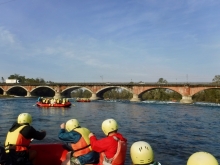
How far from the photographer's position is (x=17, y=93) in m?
111

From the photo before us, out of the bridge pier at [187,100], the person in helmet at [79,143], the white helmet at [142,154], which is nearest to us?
the white helmet at [142,154]

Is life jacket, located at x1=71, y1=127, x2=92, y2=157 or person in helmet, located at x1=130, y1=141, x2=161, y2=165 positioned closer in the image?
person in helmet, located at x1=130, y1=141, x2=161, y2=165

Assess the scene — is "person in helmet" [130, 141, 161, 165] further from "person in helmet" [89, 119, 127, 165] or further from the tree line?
the tree line

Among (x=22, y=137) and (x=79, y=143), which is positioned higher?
(x=22, y=137)

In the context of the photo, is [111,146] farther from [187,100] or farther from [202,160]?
[187,100]

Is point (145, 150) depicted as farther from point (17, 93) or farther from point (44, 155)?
point (17, 93)

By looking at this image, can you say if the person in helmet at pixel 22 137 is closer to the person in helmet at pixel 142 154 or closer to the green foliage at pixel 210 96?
the person in helmet at pixel 142 154

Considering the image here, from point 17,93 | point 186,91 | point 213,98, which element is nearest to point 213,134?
point 186,91

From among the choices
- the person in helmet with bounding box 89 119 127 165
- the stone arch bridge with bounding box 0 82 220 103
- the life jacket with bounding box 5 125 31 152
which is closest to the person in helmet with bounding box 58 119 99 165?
the person in helmet with bounding box 89 119 127 165

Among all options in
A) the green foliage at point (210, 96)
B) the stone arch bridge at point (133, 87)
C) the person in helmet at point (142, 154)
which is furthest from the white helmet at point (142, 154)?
the green foliage at point (210, 96)

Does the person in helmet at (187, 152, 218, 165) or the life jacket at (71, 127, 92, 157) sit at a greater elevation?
the person in helmet at (187, 152, 218, 165)

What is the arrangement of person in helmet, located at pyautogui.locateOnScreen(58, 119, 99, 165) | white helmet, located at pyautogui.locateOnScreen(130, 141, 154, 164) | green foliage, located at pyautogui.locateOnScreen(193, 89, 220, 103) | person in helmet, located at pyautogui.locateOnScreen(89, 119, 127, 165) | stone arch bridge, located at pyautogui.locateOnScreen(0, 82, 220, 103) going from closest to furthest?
white helmet, located at pyautogui.locateOnScreen(130, 141, 154, 164)
person in helmet, located at pyautogui.locateOnScreen(89, 119, 127, 165)
person in helmet, located at pyautogui.locateOnScreen(58, 119, 99, 165)
stone arch bridge, located at pyautogui.locateOnScreen(0, 82, 220, 103)
green foliage, located at pyautogui.locateOnScreen(193, 89, 220, 103)

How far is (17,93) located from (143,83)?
203ft

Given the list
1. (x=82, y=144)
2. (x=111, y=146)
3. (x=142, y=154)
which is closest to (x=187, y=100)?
(x=82, y=144)
